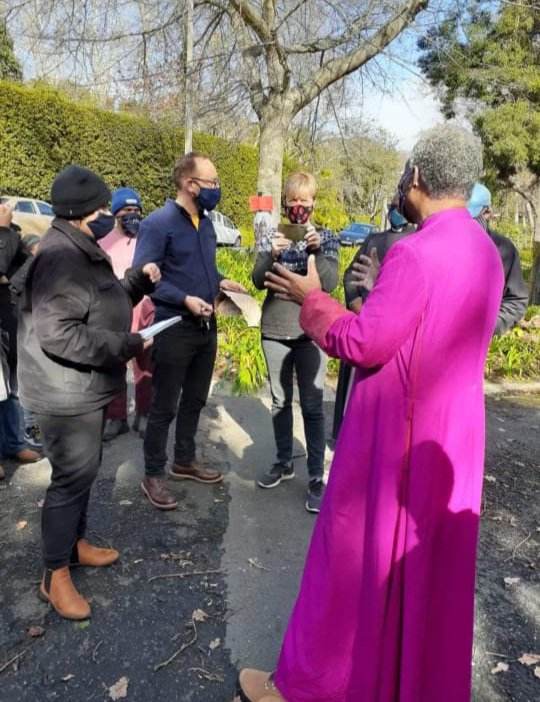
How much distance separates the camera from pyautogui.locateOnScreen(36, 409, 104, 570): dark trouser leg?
2.41m

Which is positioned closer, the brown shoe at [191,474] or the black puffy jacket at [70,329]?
the black puffy jacket at [70,329]

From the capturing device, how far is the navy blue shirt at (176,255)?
3.20m

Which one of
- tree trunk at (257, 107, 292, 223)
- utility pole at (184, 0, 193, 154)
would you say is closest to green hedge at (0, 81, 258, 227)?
utility pole at (184, 0, 193, 154)

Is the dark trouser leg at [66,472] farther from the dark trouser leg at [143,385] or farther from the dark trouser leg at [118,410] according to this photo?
the dark trouser leg at [143,385]

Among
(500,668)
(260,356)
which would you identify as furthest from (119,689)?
(260,356)

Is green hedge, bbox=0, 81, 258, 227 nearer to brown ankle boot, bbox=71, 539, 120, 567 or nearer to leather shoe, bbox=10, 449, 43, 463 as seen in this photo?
leather shoe, bbox=10, 449, 43, 463

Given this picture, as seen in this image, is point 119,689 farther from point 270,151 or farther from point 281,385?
point 270,151

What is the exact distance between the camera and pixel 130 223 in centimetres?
460

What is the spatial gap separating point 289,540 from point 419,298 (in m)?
2.17

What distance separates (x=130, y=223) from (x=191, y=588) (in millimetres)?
3033

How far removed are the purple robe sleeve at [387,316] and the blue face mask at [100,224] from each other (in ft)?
4.43

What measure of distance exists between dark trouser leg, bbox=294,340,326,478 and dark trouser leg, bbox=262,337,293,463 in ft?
0.25

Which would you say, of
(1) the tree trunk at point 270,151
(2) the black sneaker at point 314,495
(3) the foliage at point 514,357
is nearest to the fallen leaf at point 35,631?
(2) the black sneaker at point 314,495

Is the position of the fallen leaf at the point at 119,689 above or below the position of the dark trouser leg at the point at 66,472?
below
